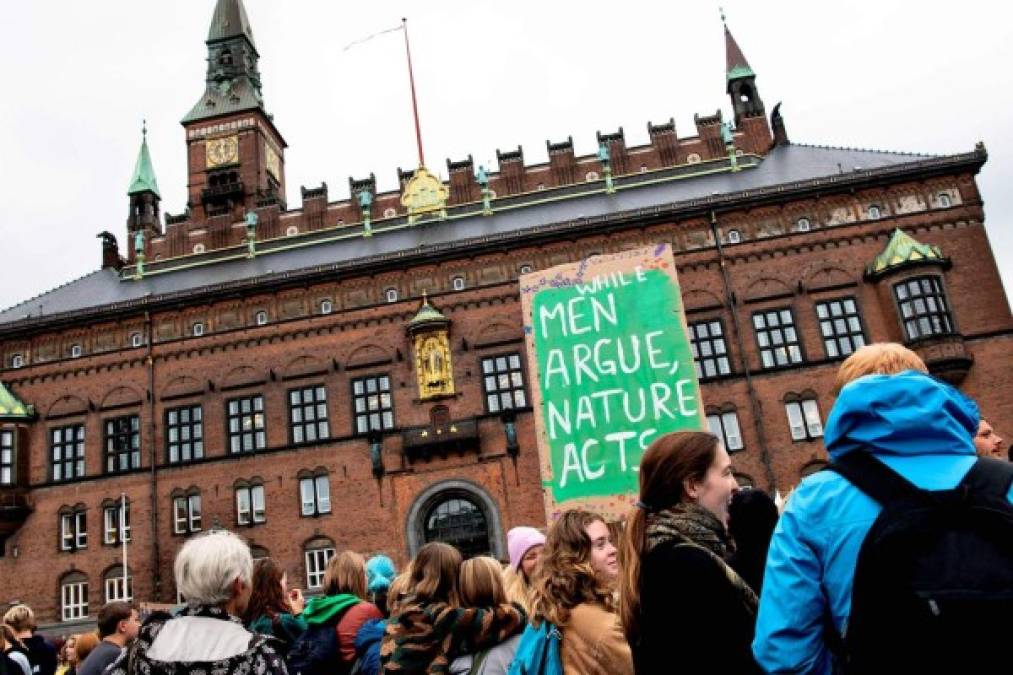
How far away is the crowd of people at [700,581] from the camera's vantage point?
248 cm

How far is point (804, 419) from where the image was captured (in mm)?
28609

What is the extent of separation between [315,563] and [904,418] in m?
28.5

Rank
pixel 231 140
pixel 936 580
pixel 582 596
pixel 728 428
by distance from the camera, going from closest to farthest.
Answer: pixel 936 580 < pixel 582 596 < pixel 728 428 < pixel 231 140

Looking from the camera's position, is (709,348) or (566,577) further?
(709,348)

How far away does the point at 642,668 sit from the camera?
342cm

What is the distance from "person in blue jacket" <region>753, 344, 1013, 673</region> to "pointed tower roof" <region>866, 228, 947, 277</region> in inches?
1119

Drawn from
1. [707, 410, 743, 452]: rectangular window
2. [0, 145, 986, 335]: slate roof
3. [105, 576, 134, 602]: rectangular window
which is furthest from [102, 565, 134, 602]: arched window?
[707, 410, 743, 452]: rectangular window

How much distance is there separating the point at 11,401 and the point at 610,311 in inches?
1056

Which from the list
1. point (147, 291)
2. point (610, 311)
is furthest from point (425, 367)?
point (610, 311)

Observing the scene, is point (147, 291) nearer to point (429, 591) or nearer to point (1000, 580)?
point (429, 591)

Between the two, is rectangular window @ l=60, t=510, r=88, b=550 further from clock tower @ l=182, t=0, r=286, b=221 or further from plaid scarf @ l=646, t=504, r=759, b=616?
plaid scarf @ l=646, t=504, r=759, b=616

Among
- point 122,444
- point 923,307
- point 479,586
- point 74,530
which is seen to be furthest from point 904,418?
point 74,530

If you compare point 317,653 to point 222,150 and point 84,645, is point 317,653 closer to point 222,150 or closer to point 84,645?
Answer: point 84,645

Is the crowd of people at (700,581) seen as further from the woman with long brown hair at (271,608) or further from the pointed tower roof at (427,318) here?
the pointed tower roof at (427,318)
